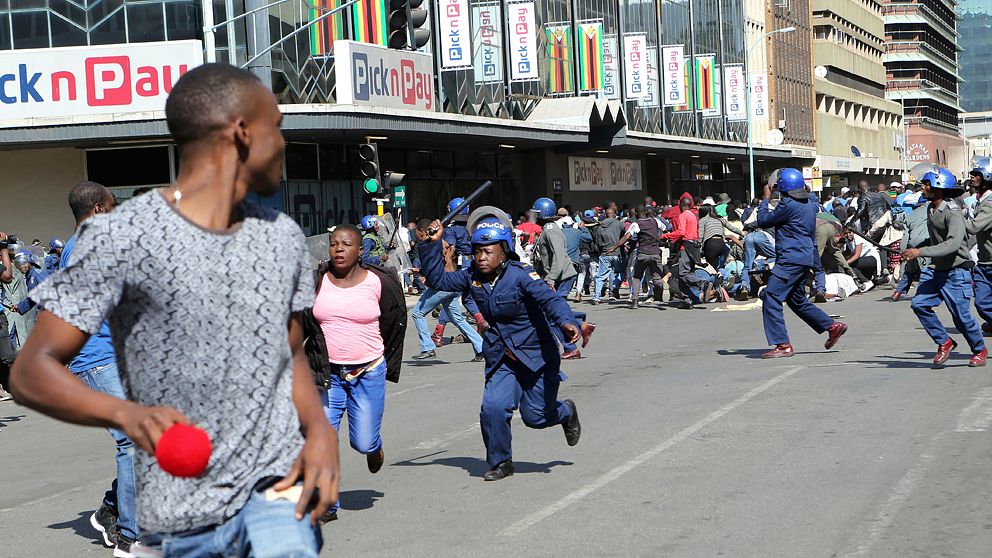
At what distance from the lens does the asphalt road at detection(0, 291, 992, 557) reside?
21.7 ft

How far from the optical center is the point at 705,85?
5500 cm

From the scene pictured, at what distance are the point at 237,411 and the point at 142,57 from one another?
27126 mm

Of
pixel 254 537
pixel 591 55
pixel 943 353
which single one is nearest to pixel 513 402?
pixel 254 537

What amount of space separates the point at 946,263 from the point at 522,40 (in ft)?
86.2

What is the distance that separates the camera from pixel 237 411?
2998 millimetres

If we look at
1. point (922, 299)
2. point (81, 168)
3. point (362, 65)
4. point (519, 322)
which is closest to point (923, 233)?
point (922, 299)

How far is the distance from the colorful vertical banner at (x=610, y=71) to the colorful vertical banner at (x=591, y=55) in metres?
1.07

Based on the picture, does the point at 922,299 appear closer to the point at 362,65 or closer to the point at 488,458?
the point at 488,458

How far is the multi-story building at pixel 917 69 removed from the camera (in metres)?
121

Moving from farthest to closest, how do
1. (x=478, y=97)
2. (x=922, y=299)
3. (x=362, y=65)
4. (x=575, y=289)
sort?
1. (x=478, y=97)
2. (x=362, y=65)
3. (x=575, y=289)
4. (x=922, y=299)

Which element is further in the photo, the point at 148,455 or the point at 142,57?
the point at 142,57

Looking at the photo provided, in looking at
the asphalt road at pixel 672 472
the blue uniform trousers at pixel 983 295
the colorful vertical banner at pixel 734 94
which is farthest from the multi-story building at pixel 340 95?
the blue uniform trousers at pixel 983 295

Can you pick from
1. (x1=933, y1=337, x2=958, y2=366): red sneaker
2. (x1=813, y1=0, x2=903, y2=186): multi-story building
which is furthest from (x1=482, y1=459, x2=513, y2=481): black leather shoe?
(x1=813, y1=0, x2=903, y2=186): multi-story building

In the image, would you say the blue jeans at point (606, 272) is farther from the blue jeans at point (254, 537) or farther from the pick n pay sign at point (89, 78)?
the blue jeans at point (254, 537)
